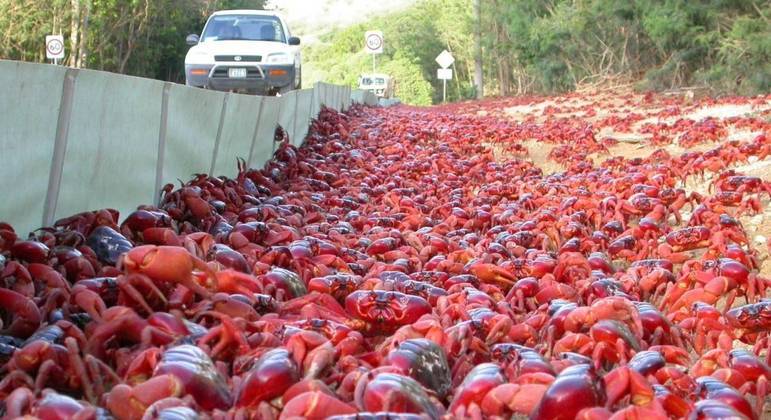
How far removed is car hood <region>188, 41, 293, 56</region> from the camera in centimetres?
1847

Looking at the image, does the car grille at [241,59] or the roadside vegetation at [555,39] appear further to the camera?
the roadside vegetation at [555,39]

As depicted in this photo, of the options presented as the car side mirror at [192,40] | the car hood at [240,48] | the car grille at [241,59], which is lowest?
the car grille at [241,59]

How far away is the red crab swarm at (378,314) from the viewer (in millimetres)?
2637

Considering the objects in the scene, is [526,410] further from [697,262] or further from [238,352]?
[697,262]

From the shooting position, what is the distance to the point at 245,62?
1842 centimetres

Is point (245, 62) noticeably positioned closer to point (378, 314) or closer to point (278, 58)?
point (278, 58)

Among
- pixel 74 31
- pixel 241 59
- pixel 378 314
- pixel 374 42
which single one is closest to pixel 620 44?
pixel 374 42

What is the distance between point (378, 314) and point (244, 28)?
54.4ft

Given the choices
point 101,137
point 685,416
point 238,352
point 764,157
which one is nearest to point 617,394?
point 685,416

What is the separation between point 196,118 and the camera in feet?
26.2

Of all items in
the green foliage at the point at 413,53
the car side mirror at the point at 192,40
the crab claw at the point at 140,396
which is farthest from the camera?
the green foliage at the point at 413,53

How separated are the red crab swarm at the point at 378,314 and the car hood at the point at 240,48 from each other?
10.7m

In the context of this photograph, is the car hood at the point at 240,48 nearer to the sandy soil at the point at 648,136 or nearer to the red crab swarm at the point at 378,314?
the sandy soil at the point at 648,136

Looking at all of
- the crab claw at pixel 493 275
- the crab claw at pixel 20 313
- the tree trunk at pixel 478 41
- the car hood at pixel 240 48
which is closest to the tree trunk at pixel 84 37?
the car hood at pixel 240 48
